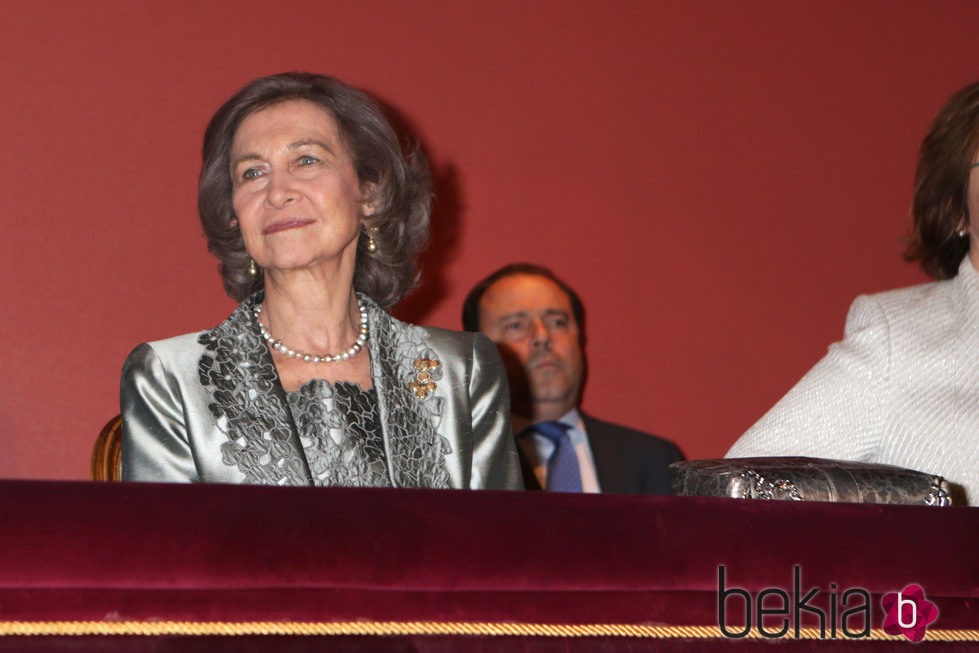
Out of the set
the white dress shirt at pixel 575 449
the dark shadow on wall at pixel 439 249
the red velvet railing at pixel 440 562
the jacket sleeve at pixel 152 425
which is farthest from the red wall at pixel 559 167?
the red velvet railing at pixel 440 562

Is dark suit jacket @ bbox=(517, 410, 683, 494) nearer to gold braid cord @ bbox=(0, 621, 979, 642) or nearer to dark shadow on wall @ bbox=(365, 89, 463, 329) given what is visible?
dark shadow on wall @ bbox=(365, 89, 463, 329)

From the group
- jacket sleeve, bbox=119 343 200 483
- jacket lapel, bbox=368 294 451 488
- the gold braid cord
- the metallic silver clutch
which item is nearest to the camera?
the gold braid cord

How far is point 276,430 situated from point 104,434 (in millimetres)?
402

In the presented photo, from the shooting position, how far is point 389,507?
102cm

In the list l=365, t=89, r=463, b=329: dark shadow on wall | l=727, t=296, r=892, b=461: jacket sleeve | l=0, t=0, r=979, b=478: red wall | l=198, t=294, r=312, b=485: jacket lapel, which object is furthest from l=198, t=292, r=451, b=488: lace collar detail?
l=365, t=89, r=463, b=329: dark shadow on wall

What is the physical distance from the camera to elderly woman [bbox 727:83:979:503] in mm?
1794

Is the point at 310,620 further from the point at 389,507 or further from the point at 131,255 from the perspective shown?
the point at 131,255

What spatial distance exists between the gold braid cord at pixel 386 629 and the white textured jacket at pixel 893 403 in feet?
2.21

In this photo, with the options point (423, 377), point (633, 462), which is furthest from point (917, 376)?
point (633, 462)

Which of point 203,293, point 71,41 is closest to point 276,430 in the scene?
point 203,293

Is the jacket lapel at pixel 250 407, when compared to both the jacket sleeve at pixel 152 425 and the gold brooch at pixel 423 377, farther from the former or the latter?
the gold brooch at pixel 423 377

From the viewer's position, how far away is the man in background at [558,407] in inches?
133

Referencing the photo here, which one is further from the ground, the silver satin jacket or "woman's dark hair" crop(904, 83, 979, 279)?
"woman's dark hair" crop(904, 83, 979, 279)

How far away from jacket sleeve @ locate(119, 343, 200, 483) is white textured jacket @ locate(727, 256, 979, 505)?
0.80 m
